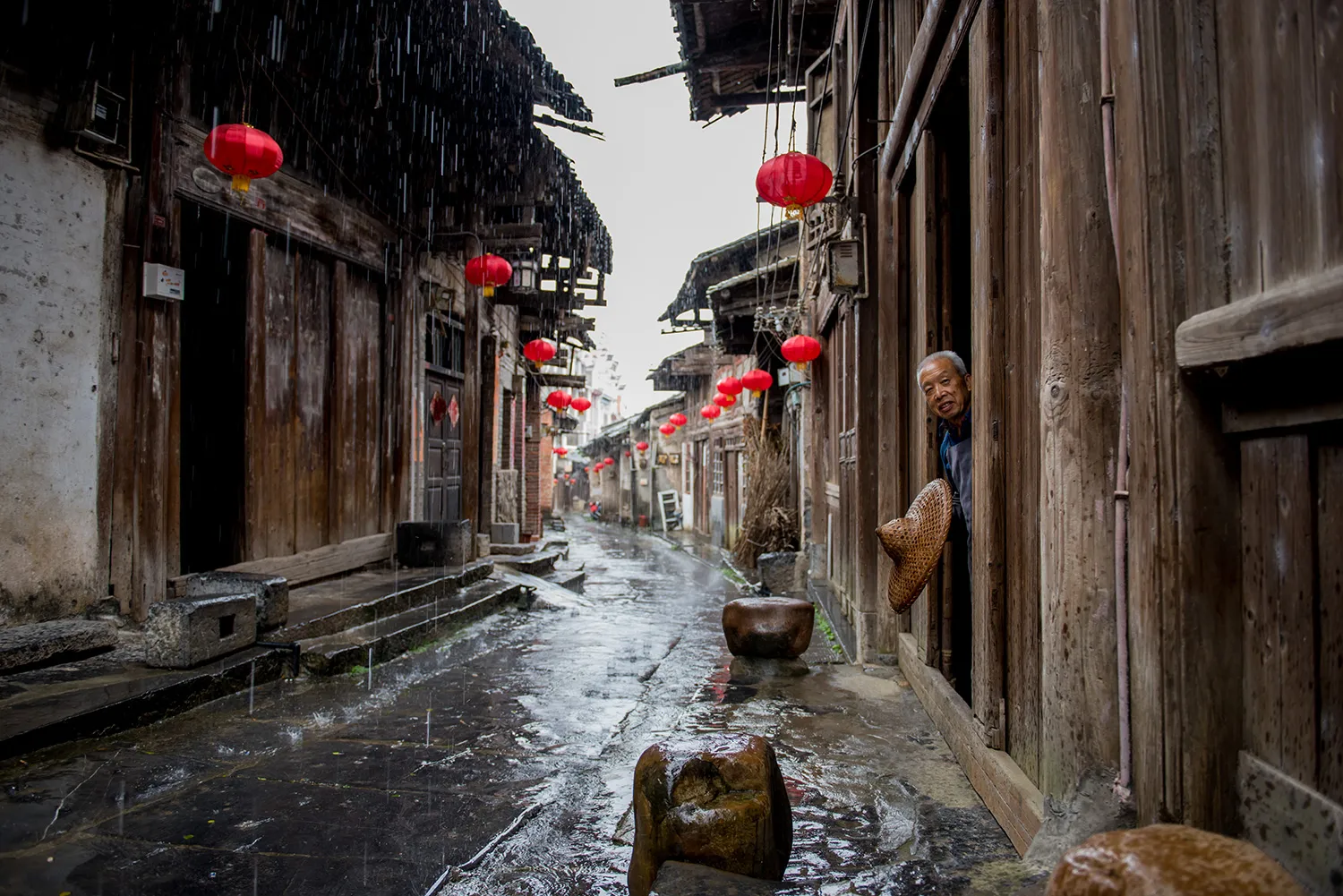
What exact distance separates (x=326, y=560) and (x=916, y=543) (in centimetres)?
635

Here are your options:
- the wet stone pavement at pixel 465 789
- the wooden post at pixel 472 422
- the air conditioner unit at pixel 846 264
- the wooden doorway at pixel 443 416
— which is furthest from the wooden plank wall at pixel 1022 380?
the wooden post at pixel 472 422

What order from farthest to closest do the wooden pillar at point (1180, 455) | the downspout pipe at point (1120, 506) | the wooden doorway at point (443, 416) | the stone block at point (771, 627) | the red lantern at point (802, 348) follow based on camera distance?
1. the wooden doorway at point (443, 416)
2. the red lantern at point (802, 348)
3. the stone block at point (771, 627)
4. the downspout pipe at point (1120, 506)
5. the wooden pillar at point (1180, 455)

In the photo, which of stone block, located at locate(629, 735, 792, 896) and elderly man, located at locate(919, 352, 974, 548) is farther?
elderly man, located at locate(919, 352, 974, 548)

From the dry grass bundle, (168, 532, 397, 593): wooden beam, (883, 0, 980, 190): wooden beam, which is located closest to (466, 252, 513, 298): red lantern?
(168, 532, 397, 593): wooden beam

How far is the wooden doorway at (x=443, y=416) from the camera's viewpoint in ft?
33.5

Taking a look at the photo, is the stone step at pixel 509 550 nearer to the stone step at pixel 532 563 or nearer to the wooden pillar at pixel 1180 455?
the stone step at pixel 532 563

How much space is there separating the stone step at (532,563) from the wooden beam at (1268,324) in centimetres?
975

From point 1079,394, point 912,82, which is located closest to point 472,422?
point 912,82

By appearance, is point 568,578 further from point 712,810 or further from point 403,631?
point 712,810

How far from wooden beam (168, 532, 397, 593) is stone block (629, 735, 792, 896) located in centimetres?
494

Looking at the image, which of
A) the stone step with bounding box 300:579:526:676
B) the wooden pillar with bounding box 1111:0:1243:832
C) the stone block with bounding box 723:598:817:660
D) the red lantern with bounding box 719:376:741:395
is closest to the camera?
the wooden pillar with bounding box 1111:0:1243:832

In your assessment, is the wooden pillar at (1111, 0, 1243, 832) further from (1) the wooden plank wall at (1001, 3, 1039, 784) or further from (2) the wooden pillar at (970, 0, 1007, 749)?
(2) the wooden pillar at (970, 0, 1007, 749)

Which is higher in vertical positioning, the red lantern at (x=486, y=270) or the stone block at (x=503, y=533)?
the red lantern at (x=486, y=270)

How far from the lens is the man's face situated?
3.57m
